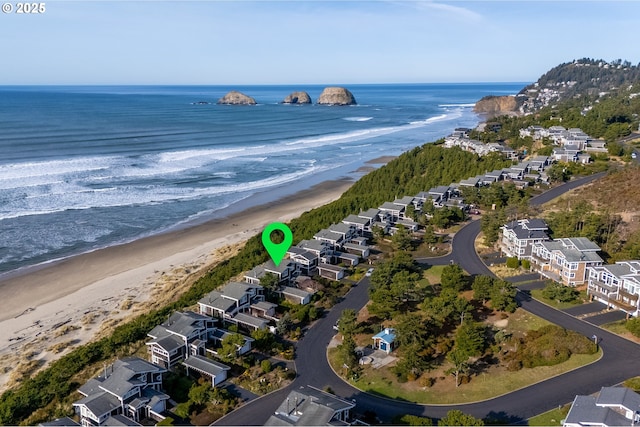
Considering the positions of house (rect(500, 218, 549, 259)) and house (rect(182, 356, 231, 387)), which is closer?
house (rect(182, 356, 231, 387))

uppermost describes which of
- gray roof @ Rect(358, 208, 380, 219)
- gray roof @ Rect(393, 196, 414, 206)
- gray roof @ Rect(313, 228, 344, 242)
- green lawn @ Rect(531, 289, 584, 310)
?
gray roof @ Rect(393, 196, 414, 206)

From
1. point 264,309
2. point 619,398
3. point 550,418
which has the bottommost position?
point 550,418

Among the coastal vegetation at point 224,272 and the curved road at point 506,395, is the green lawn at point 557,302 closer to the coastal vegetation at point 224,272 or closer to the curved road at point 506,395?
the curved road at point 506,395

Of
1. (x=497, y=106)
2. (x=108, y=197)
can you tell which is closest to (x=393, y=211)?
(x=108, y=197)

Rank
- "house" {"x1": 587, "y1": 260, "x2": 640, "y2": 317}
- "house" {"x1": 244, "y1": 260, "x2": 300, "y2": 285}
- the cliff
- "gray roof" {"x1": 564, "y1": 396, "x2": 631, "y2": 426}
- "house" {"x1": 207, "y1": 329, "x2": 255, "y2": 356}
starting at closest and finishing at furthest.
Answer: "gray roof" {"x1": 564, "y1": 396, "x2": 631, "y2": 426}
"house" {"x1": 207, "y1": 329, "x2": 255, "y2": 356}
"house" {"x1": 587, "y1": 260, "x2": 640, "y2": 317}
"house" {"x1": 244, "y1": 260, "x2": 300, "y2": 285}
the cliff

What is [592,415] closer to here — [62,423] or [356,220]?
[62,423]

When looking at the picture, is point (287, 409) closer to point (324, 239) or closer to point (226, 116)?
point (324, 239)

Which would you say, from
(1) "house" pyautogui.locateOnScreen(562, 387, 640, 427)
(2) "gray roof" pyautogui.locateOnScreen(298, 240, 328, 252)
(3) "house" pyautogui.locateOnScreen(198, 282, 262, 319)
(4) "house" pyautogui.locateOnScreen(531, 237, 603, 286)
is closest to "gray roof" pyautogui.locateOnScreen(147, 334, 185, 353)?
(3) "house" pyautogui.locateOnScreen(198, 282, 262, 319)

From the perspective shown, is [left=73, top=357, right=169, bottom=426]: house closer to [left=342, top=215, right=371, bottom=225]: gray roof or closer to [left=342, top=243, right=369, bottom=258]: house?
[left=342, top=243, right=369, bottom=258]: house
